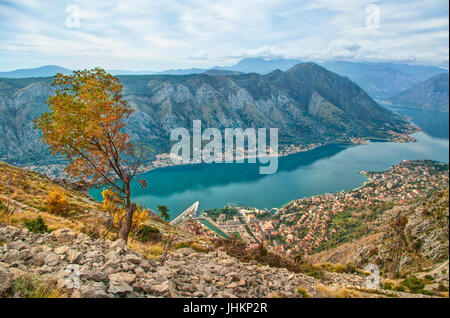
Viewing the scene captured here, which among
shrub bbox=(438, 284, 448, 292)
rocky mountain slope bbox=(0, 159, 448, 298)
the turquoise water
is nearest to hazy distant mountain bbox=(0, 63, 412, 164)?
the turquoise water

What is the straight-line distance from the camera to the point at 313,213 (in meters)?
42.8

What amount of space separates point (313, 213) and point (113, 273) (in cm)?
4352

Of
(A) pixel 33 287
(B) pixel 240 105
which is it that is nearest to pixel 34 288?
(A) pixel 33 287

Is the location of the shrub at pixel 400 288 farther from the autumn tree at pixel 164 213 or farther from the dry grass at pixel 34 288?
the autumn tree at pixel 164 213

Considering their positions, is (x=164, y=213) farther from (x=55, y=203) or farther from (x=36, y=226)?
(x=36, y=226)

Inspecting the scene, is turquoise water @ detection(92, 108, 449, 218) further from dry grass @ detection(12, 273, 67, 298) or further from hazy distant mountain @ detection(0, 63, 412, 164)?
dry grass @ detection(12, 273, 67, 298)

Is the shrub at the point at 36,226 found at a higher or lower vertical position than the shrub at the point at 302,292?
higher

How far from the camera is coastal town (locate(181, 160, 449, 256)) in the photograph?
33562 millimetres

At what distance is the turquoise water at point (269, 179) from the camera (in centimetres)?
5491

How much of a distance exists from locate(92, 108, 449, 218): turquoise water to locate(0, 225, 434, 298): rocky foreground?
43546mm

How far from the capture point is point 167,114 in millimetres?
119250

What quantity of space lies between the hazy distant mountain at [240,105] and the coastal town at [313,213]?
55581 mm

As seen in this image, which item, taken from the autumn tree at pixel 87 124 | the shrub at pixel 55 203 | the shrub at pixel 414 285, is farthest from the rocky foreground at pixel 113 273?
the shrub at pixel 55 203
